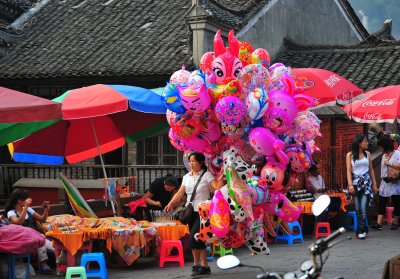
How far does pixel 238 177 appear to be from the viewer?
11398 millimetres

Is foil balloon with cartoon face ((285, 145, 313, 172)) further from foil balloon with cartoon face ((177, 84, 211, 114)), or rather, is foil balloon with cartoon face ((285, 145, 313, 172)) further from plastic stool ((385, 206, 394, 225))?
plastic stool ((385, 206, 394, 225))

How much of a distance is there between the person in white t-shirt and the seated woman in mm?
2100

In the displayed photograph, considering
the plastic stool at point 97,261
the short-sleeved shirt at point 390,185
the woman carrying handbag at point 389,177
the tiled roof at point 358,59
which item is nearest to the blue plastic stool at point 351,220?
the woman carrying handbag at point 389,177

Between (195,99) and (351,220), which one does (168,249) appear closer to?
(195,99)

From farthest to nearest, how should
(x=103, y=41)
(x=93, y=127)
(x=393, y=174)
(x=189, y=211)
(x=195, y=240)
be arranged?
1. (x=103, y=41)
2. (x=393, y=174)
3. (x=93, y=127)
4. (x=189, y=211)
5. (x=195, y=240)

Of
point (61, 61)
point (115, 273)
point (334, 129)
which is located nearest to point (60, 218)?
point (115, 273)

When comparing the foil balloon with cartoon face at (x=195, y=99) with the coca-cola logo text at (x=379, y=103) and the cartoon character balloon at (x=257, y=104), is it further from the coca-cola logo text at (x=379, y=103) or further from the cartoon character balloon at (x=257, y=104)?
the coca-cola logo text at (x=379, y=103)

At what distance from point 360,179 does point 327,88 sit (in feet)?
6.49

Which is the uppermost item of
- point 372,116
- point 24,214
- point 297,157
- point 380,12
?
point 380,12

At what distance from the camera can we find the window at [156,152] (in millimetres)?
23906

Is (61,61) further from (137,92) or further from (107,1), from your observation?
(137,92)

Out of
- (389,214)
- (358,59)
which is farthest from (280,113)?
(358,59)

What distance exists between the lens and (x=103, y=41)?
25.3 meters

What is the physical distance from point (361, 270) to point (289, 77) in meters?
2.94
